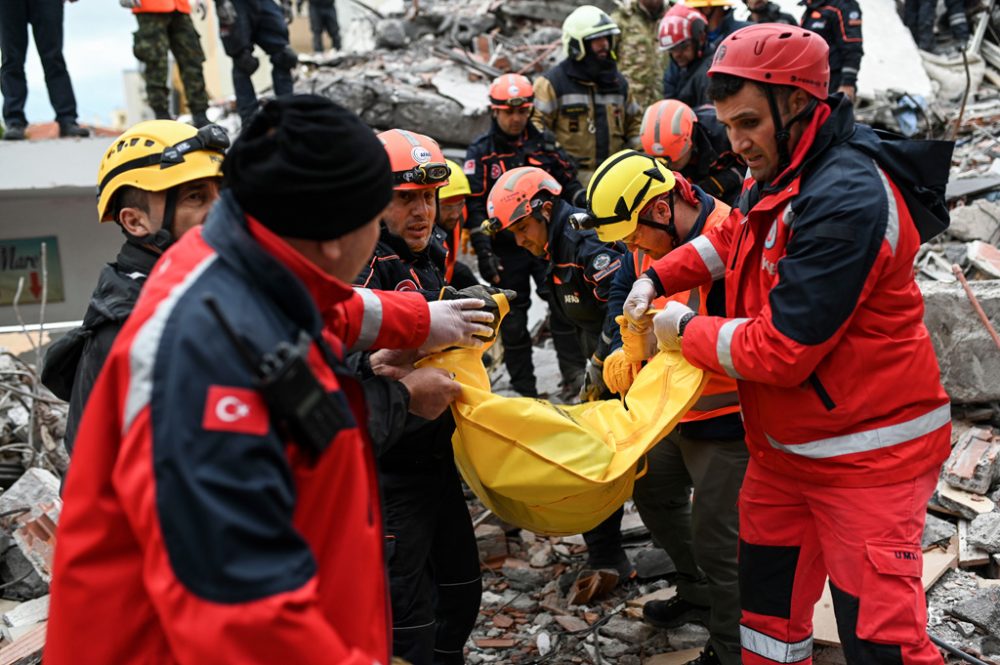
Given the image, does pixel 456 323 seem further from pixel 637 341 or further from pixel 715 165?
pixel 715 165

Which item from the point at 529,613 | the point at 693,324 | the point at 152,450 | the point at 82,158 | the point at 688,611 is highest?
the point at 152,450

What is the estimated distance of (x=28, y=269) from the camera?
9.52 meters

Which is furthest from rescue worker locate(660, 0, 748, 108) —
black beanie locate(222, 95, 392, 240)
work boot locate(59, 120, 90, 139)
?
black beanie locate(222, 95, 392, 240)

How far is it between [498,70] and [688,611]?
908cm

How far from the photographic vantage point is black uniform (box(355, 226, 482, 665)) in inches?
118

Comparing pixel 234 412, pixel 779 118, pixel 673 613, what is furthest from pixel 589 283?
pixel 234 412

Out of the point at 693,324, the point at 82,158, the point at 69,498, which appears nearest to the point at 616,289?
the point at 693,324

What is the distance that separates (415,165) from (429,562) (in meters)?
1.53

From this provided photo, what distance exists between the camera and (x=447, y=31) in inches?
529

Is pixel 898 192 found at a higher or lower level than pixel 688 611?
higher

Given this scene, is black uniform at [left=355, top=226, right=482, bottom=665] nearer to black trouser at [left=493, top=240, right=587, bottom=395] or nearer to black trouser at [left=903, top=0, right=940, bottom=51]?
black trouser at [left=493, top=240, right=587, bottom=395]

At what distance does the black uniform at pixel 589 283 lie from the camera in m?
4.76

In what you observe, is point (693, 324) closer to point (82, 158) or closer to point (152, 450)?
point (152, 450)

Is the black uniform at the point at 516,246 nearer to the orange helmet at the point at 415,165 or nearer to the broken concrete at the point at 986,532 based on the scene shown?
the broken concrete at the point at 986,532
